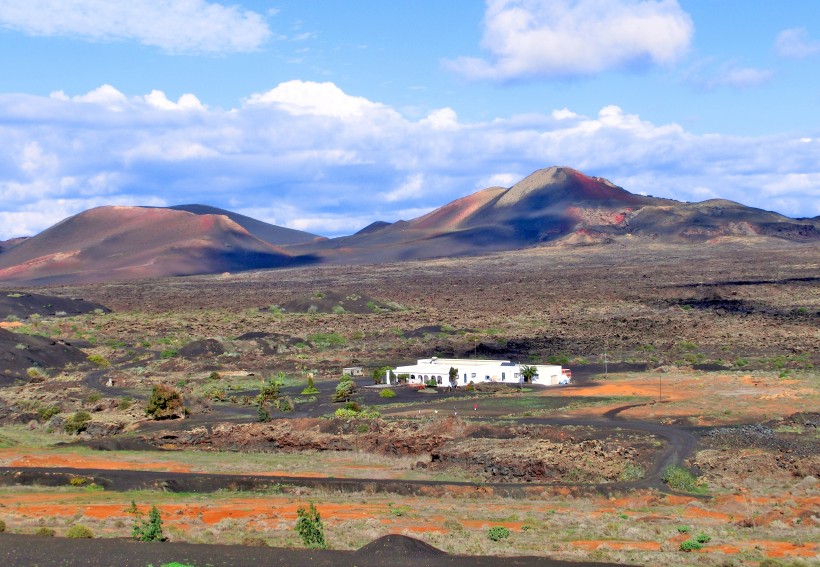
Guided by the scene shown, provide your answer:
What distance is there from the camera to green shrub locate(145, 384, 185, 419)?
49906 millimetres

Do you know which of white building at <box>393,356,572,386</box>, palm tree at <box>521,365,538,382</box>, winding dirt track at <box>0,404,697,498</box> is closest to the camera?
winding dirt track at <box>0,404,697,498</box>

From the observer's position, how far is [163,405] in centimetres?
5006

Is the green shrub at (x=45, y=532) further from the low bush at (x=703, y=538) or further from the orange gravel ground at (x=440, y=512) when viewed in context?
the low bush at (x=703, y=538)

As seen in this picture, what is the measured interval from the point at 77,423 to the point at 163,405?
4.58 m

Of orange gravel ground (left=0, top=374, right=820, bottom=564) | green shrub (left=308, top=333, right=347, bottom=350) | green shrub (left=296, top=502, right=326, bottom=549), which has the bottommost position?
orange gravel ground (left=0, top=374, right=820, bottom=564)

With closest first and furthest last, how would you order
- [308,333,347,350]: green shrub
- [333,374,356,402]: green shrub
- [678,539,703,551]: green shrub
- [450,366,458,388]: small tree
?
1. [678,539,703,551]: green shrub
2. [333,374,356,402]: green shrub
3. [450,366,458,388]: small tree
4. [308,333,347,350]: green shrub

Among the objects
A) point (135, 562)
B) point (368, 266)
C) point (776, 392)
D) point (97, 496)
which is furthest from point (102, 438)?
point (368, 266)

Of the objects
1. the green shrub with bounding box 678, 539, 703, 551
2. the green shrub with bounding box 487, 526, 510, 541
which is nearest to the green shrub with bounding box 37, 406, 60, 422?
the green shrub with bounding box 487, 526, 510, 541

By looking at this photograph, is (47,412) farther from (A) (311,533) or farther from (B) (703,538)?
(B) (703,538)

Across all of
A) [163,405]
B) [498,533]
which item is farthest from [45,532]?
[163,405]

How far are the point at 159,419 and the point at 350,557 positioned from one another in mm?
28671

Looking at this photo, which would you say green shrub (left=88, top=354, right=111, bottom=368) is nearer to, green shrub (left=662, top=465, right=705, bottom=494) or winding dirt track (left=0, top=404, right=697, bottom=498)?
winding dirt track (left=0, top=404, right=697, bottom=498)

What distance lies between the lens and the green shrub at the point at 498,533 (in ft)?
82.9

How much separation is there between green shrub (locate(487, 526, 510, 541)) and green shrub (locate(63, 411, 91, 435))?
27050mm
